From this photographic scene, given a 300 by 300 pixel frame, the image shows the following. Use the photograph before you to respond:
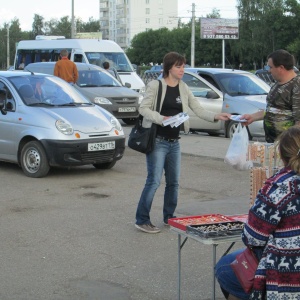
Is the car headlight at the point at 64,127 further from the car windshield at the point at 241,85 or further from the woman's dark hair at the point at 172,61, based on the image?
the car windshield at the point at 241,85

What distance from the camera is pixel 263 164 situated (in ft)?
19.3

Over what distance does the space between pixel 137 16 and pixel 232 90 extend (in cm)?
16225

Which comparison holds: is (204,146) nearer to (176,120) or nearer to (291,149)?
(176,120)

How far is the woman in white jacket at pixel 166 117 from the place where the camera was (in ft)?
22.2

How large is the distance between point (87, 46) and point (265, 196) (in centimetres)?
2479

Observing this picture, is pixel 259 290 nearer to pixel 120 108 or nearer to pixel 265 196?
pixel 265 196

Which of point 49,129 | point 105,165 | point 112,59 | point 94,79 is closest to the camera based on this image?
point 49,129

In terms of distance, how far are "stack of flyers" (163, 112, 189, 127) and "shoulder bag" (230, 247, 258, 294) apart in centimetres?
293

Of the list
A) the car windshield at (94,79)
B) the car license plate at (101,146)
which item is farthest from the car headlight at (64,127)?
the car windshield at (94,79)

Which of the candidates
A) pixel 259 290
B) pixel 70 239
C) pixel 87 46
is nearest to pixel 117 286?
pixel 70 239

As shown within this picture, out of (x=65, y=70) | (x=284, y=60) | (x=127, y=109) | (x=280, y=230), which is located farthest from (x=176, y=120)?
(x=127, y=109)

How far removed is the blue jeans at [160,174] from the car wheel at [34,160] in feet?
10.9

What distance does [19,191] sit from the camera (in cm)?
933

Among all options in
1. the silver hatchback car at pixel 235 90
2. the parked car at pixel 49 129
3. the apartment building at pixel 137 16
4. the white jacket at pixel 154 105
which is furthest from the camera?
the apartment building at pixel 137 16
